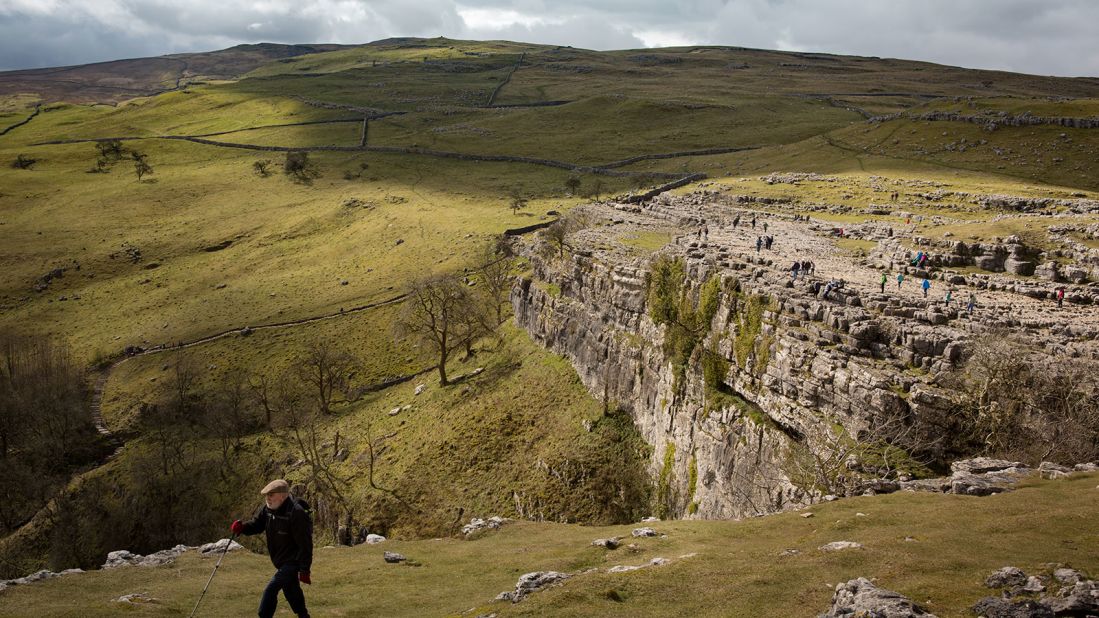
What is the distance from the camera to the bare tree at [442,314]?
214ft

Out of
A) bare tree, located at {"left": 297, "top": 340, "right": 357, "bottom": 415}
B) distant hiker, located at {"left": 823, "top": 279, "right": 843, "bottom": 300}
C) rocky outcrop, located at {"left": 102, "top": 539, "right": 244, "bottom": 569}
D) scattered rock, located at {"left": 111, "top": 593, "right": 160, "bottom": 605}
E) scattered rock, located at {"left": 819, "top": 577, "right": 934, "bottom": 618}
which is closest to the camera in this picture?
scattered rock, located at {"left": 819, "top": 577, "right": 934, "bottom": 618}

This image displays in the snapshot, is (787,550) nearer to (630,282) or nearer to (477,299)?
(630,282)

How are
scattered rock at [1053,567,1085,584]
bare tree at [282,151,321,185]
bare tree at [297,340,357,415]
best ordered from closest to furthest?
1. scattered rock at [1053,567,1085,584]
2. bare tree at [297,340,357,415]
3. bare tree at [282,151,321,185]

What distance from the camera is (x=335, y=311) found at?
88938mm

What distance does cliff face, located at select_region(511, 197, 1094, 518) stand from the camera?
2855 centimetres

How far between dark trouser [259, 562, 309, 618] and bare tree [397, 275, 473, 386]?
156ft

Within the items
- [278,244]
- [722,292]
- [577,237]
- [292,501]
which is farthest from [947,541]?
[278,244]

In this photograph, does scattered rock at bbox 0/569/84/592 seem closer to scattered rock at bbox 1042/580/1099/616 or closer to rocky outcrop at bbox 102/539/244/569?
rocky outcrop at bbox 102/539/244/569

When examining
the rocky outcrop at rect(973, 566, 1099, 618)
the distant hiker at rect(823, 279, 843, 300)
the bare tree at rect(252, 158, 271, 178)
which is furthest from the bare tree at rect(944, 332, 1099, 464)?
the bare tree at rect(252, 158, 271, 178)

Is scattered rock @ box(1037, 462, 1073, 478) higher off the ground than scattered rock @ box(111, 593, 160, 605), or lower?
higher

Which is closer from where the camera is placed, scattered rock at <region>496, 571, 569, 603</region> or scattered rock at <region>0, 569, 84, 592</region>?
scattered rock at <region>496, 571, 569, 603</region>

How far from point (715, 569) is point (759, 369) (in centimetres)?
1753

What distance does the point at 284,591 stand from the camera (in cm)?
1506

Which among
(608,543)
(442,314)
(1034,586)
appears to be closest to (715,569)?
(608,543)
